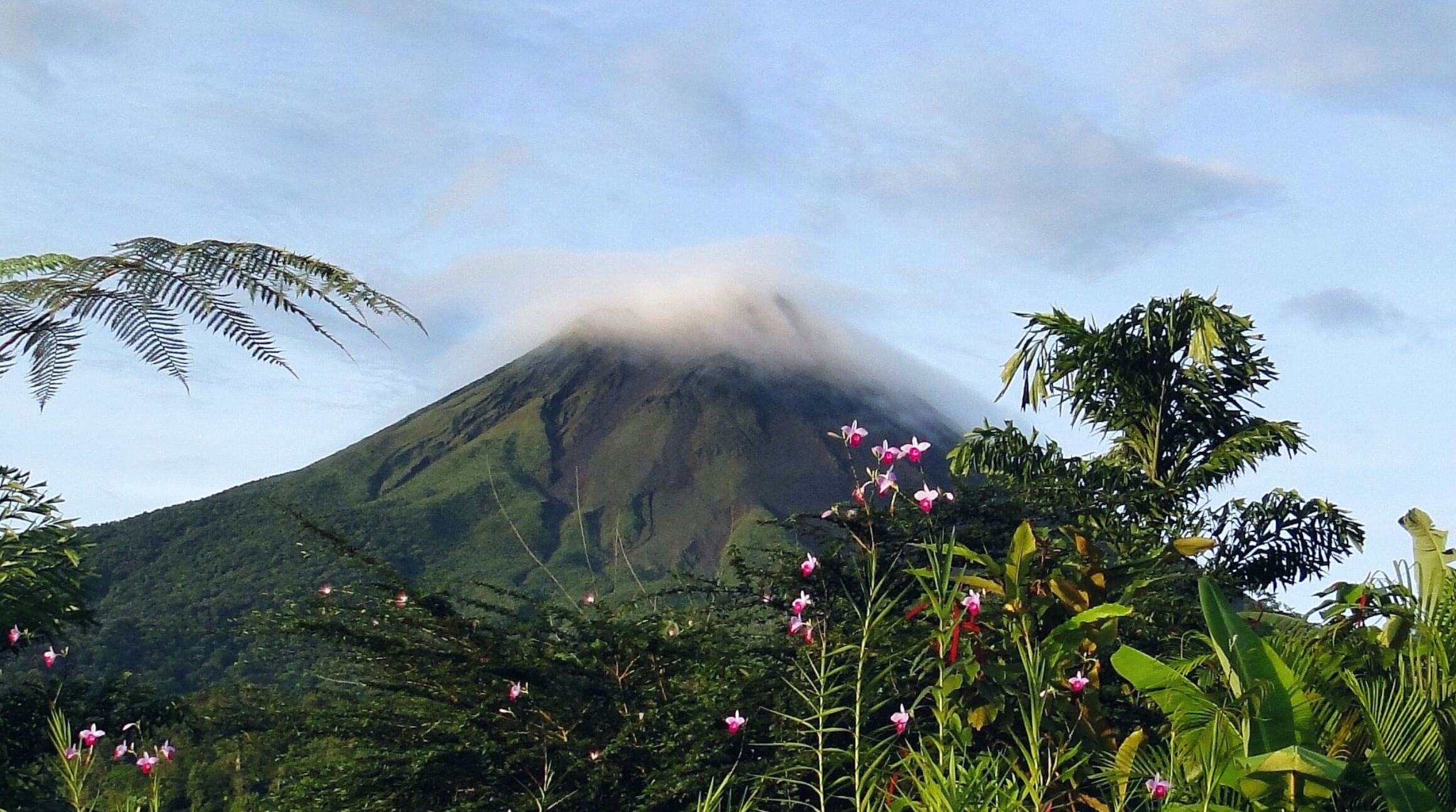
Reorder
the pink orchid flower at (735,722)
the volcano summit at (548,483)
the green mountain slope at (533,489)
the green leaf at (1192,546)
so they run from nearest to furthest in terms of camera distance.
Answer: the pink orchid flower at (735,722)
the green leaf at (1192,546)
the green mountain slope at (533,489)
the volcano summit at (548,483)

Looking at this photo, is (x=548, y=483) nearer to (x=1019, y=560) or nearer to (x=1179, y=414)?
(x=1179, y=414)

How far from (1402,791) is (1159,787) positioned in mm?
671

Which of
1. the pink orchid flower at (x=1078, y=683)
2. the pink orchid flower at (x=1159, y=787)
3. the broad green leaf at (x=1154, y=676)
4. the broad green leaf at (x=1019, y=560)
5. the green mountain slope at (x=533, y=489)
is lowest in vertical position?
the pink orchid flower at (x=1159, y=787)

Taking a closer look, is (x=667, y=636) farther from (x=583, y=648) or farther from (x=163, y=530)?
(x=163, y=530)

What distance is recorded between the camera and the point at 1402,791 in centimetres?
370

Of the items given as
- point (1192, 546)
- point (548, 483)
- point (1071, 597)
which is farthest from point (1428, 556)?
point (548, 483)

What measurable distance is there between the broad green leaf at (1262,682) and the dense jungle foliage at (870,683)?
1cm

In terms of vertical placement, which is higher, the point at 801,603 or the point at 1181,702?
the point at 801,603

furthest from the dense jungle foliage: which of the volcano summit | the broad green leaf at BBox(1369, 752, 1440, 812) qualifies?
the volcano summit

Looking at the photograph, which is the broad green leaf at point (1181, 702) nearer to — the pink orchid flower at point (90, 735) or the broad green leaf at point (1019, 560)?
the broad green leaf at point (1019, 560)

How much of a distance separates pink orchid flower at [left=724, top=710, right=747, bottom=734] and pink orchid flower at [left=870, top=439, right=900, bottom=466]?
4.02 feet

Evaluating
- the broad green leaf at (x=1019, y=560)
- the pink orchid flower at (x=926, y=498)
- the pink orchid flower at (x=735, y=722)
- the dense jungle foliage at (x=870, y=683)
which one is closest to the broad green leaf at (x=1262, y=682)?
the dense jungle foliage at (x=870, y=683)

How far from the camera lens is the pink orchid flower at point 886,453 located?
5418 millimetres

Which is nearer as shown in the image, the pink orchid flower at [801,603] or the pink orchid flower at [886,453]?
the pink orchid flower at [801,603]
